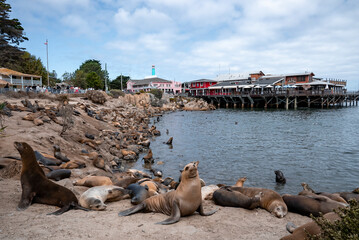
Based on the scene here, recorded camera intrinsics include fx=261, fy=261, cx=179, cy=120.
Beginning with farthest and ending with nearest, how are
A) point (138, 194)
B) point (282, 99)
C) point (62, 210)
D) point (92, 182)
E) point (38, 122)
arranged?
1. point (282, 99)
2. point (38, 122)
3. point (92, 182)
4. point (138, 194)
5. point (62, 210)

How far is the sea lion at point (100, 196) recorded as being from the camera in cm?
662

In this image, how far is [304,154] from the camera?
64.0 feet

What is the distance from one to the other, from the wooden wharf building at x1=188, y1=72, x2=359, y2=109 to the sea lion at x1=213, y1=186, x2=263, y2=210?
62225 mm

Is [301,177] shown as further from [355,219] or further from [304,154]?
[355,219]

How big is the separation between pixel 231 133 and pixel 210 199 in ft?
74.0

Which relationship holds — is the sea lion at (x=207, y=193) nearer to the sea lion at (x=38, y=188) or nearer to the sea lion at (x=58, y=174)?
the sea lion at (x=38, y=188)

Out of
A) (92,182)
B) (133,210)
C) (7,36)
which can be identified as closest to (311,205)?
(133,210)

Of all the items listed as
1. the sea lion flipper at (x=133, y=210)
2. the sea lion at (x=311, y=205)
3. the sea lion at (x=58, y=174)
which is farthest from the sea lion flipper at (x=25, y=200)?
the sea lion at (x=311, y=205)

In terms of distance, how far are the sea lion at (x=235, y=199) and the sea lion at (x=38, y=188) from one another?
389 cm

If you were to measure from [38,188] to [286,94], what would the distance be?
66.1m

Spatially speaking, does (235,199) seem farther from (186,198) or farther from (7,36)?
(7,36)

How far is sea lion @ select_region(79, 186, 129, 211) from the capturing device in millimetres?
6625

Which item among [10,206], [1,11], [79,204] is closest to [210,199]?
[79,204]

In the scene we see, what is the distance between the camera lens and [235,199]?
24.7 feet
